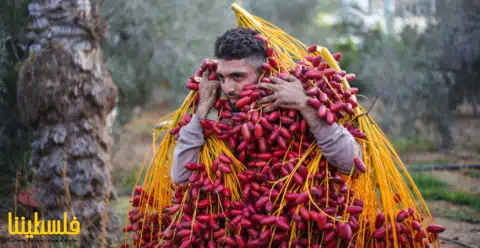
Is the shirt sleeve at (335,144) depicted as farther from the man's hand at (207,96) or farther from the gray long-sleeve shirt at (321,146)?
the man's hand at (207,96)

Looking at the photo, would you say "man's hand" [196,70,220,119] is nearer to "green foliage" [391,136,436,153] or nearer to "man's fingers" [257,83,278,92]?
"man's fingers" [257,83,278,92]

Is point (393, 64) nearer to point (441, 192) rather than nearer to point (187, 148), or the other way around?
point (441, 192)

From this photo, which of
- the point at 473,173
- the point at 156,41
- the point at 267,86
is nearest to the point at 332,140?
the point at 267,86

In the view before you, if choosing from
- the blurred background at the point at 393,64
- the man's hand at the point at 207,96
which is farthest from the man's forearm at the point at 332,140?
the blurred background at the point at 393,64

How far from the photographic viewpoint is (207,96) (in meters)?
2.67

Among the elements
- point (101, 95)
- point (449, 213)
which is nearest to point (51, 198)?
point (101, 95)

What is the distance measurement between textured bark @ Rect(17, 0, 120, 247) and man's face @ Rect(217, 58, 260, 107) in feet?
5.60

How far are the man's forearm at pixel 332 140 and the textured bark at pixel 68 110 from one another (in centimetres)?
212

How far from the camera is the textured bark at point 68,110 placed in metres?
3.90

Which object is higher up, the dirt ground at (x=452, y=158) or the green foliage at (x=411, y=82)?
the green foliage at (x=411, y=82)

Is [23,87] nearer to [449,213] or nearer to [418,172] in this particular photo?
[449,213]

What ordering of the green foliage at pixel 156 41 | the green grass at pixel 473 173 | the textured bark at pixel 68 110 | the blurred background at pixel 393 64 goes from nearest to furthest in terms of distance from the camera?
1. the textured bark at pixel 68 110
2. the green grass at pixel 473 173
3. the blurred background at pixel 393 64
4. the green foliage at pixel 156 41

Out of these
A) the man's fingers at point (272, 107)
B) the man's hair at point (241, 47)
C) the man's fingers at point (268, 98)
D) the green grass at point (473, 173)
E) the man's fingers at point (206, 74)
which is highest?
the man's hair at point (241, 47)

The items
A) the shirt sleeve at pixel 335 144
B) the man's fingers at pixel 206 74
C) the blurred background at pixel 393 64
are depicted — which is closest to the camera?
the shirt sleeve at pixel 335 144
